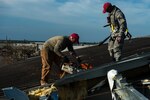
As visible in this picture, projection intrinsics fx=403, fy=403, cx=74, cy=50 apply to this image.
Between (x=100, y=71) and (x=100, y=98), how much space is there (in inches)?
32.9

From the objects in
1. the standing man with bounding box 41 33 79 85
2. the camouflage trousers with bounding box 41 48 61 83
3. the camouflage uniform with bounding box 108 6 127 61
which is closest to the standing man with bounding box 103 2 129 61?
the camouflage uniform with bounding box 108 6 127 61

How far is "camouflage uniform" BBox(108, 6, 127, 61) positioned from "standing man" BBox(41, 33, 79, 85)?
3.36ft

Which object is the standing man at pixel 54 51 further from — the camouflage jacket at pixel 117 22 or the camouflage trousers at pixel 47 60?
the camouflage jacket at pixel 117 22

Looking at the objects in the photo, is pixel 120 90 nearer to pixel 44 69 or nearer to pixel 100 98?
pixel 100 98

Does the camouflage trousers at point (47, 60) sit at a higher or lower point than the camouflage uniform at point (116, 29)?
lower

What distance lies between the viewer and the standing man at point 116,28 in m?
9.78

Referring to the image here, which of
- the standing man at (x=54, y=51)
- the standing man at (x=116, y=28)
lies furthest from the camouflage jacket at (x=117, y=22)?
the standing man at (x=54, y=51)

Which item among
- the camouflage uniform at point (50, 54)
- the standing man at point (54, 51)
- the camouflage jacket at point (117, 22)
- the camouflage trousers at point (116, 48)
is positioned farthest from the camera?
the camouflage trousers at point (116, 48)

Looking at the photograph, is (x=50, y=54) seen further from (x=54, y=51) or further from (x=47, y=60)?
(x=54, y=51)

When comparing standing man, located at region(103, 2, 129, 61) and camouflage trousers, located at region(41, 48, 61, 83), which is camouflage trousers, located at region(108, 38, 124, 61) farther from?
camouflage trousers, located at region(41, 48, 61, 83)

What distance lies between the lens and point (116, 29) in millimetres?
9984

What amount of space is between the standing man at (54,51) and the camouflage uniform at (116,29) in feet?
3.36

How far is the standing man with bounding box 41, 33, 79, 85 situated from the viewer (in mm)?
9445

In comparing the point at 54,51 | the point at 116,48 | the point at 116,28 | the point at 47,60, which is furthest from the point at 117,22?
the point at 47,60
